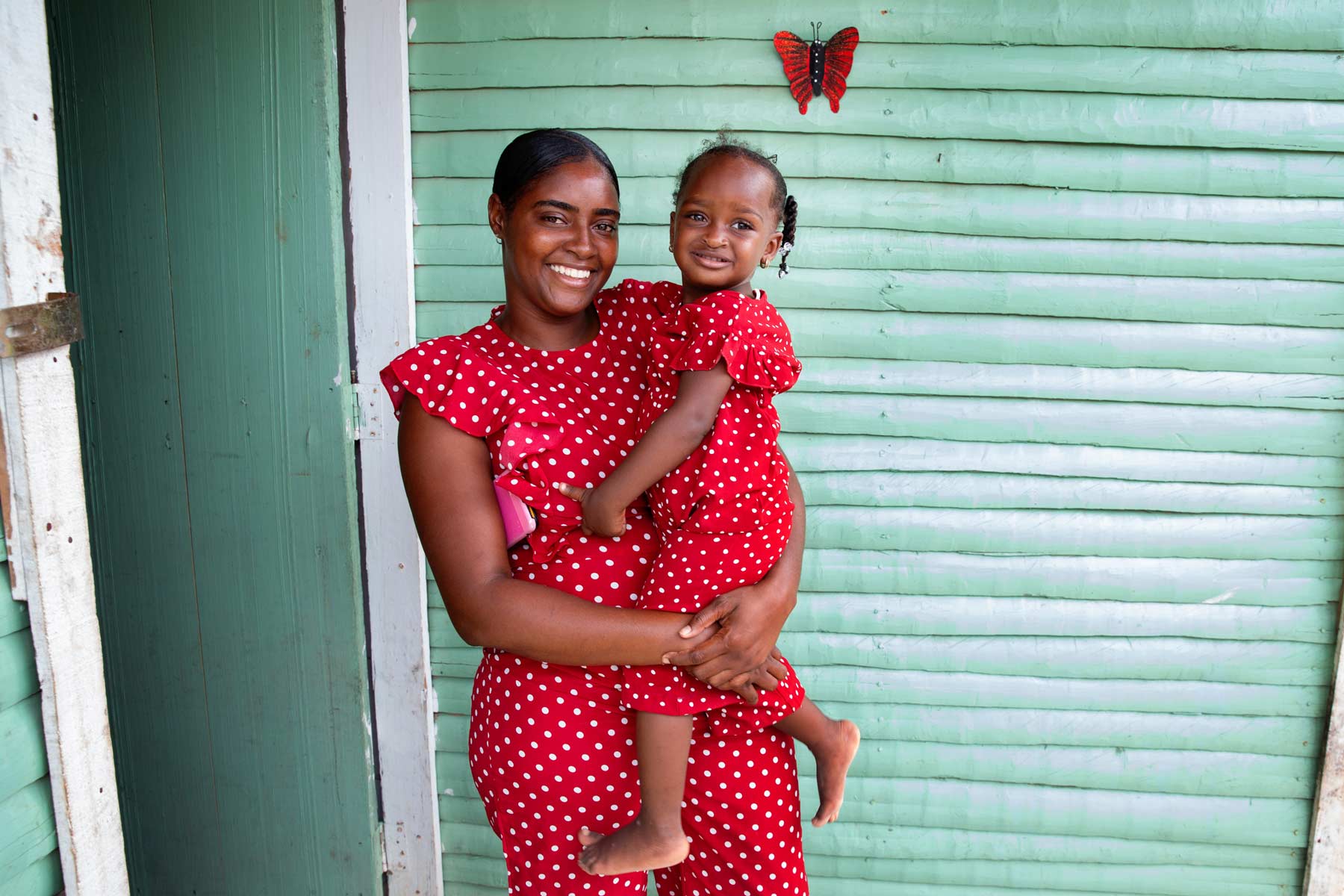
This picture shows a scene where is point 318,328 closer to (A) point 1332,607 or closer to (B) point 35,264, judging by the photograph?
(B) point 35,264

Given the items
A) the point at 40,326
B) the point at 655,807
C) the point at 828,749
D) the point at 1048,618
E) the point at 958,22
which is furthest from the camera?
the point at 1048,618

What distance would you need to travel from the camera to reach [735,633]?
5.08 ft

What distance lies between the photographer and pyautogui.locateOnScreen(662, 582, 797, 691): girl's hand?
153 cm

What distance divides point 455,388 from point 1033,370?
152 centimetres

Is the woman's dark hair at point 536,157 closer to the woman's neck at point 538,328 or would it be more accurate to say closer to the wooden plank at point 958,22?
the woman's neck at point 538,328

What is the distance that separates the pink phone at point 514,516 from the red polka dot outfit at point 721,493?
23 cm

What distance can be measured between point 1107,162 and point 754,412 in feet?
4.19

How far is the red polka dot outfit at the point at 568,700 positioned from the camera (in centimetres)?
156

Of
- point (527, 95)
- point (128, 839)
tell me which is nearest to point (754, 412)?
point (527, 95)

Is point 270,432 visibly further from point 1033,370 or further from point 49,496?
point 1033,370

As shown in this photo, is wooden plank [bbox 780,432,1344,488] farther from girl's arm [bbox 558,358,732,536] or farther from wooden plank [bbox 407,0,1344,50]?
wooden plank [bbox 407,0,1344,50]

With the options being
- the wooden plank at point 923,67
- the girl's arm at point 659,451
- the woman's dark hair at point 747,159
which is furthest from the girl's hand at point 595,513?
the wooden plank at point 923,67

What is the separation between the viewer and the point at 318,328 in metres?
2.21

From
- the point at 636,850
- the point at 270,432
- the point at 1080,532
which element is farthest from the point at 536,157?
the point at 1080,532
